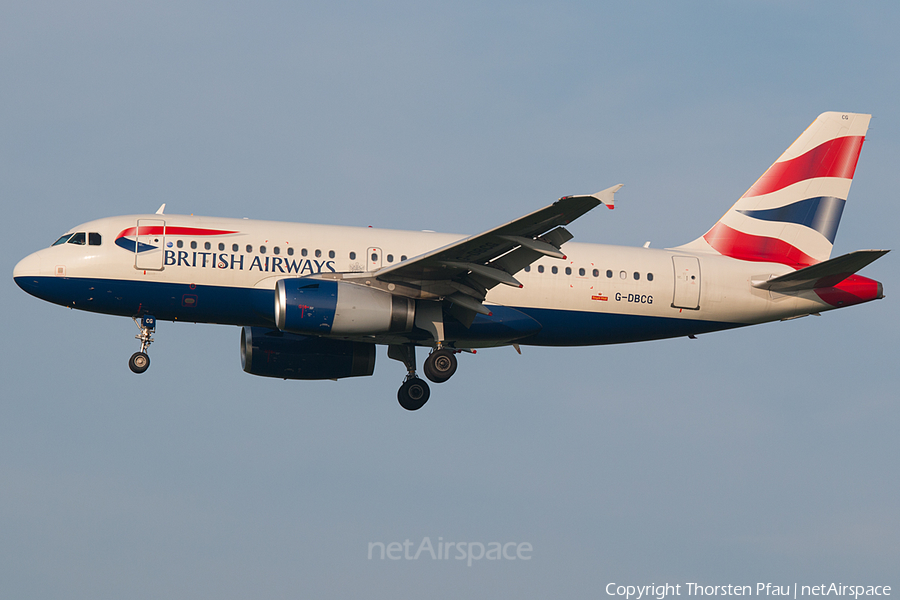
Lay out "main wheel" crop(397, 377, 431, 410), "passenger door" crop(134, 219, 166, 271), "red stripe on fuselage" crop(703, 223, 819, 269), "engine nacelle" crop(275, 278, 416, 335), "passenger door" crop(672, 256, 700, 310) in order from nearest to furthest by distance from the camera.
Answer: "engine nacelle" crop(275, 278, 416, 335) → "passenger door" crop(134, 219, 166, 271) → "passenger door" crop(672, 256, 700, 310) → "main wheel" crop(397, 377, 431, 410) → "red stripe on fuselage" crop(703, 223, 819, 269)

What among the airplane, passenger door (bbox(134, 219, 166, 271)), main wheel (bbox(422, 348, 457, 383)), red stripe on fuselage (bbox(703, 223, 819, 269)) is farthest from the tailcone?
passenger door (bbox(134, 219, 166, 271))

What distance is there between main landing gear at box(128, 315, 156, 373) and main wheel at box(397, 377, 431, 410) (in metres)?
7.18

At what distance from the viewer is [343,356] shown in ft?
105

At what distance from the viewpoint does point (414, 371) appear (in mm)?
32125

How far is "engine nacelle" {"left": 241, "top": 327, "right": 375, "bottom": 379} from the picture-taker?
3150cm

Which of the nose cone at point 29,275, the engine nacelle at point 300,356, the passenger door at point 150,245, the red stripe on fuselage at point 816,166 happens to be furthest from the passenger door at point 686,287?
the nose cone at point 29,275

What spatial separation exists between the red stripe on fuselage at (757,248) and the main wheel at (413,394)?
9707 millimetres

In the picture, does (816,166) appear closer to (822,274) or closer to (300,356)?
(822,274)

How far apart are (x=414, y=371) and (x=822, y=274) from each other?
11.7 meters

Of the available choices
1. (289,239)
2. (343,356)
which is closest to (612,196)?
(289,239)

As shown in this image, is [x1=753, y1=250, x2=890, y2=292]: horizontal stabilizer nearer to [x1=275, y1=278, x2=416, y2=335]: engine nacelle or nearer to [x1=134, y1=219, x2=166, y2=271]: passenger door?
[x1=275, y1=278, x2=416, y2=335]: engine nacelle

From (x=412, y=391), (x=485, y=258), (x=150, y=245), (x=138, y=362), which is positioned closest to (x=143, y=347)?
(x=138, y=362)

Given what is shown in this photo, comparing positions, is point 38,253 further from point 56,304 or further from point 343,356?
point 343,356

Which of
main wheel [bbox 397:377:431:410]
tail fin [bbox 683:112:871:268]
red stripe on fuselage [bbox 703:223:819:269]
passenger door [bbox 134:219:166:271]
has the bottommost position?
main wheel [bbox 397:377:431:410]
